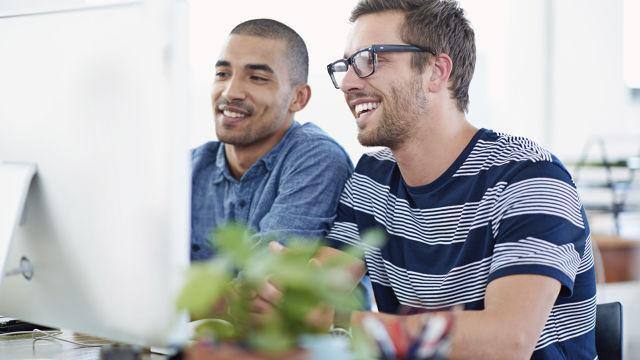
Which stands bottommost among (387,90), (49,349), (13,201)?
(49,349)

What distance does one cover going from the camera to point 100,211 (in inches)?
40.4

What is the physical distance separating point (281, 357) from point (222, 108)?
4.85ft

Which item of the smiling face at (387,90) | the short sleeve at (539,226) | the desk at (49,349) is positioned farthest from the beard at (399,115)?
the desk at (49,349)

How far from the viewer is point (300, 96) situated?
227 centimetres

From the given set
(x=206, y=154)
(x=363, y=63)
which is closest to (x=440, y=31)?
(x=363, y=63)

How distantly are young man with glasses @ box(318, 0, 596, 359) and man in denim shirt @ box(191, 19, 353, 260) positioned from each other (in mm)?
165

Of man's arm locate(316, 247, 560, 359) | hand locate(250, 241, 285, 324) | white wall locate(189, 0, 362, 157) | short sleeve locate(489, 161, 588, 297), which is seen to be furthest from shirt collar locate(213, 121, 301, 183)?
white wall locate(189, 0, 362, 157)

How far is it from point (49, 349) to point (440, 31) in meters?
1.06

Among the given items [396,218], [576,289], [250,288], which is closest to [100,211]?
[250,288]

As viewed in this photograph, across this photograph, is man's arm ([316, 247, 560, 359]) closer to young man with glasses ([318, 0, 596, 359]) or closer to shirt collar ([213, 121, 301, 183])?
young man with glasses ([318, 0, 596, 359])

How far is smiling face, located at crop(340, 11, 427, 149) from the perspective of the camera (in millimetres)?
1811

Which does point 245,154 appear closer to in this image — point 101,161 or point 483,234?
point 483,234

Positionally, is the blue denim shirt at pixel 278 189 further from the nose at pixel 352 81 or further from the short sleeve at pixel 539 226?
the short sleeve at pixel 539 226

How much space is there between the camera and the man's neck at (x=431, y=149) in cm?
175
